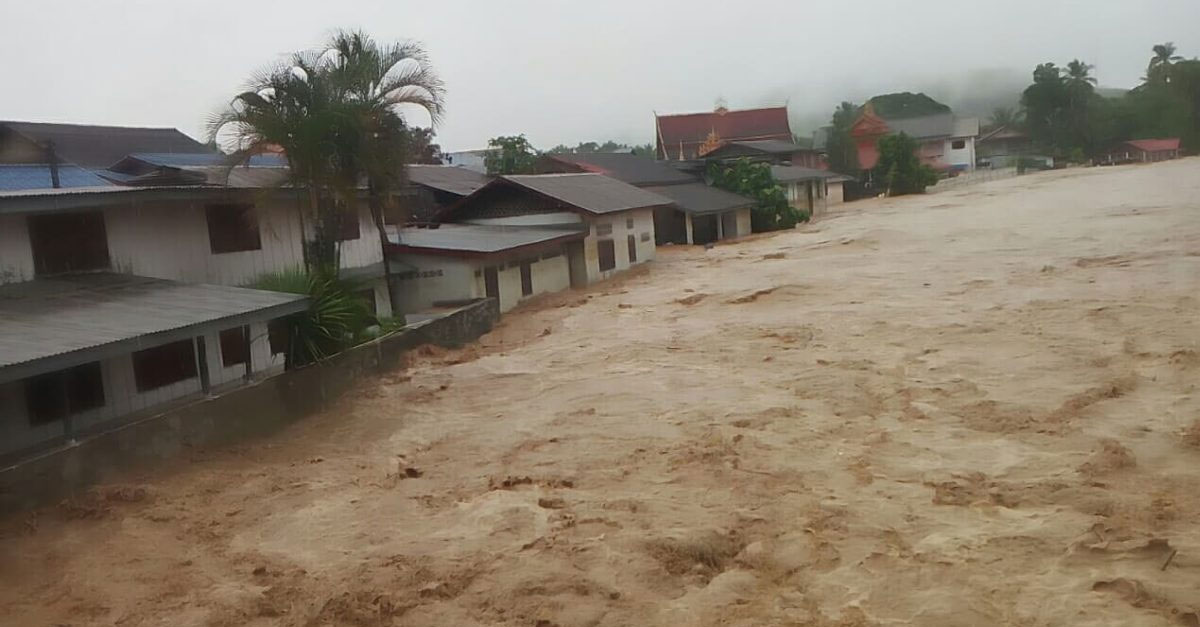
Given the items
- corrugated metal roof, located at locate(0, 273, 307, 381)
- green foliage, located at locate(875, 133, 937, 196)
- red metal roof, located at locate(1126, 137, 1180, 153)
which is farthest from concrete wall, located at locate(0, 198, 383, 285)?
red metal roof, located at locate(1126, 137, 1180, 153)

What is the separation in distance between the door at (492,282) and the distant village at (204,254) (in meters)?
0.05

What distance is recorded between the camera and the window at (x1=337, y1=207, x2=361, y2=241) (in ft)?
63.7

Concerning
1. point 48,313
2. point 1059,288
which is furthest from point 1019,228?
point 48,313

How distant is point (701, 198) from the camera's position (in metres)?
44.9

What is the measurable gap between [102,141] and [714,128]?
45036 mm

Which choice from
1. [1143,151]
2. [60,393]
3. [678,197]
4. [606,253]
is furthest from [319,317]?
[1143,151]

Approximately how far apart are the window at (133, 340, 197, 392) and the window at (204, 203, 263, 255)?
289 centimetres

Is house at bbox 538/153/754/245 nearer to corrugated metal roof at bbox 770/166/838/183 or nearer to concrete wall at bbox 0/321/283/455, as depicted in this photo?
corrugated metal roof at bbox 770/166/838/183

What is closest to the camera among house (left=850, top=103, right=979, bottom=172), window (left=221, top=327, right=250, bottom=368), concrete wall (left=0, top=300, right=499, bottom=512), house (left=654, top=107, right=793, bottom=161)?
concrete wall (left=0, top=300, right=499, bottom=512)

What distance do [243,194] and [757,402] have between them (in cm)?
944

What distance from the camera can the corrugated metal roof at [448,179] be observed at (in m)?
35.2

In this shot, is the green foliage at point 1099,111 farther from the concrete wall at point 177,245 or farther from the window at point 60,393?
the window at point 60,393

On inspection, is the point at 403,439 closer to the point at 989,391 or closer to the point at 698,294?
the point at 989,391

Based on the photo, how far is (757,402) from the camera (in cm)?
1460
